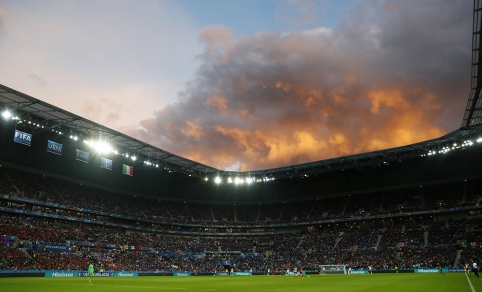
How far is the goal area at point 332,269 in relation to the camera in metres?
64.4

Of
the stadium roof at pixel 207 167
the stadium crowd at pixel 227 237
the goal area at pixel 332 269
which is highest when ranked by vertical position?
the stadium roof at pixel 207 167

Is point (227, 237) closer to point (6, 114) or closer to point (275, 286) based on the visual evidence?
point (6, 114)

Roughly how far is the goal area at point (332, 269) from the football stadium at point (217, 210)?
0.25 m

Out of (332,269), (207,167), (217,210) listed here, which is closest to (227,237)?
(217,210)

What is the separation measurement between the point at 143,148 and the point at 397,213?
5223 cm

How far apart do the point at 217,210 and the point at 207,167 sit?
2197cm

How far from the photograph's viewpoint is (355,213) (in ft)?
267

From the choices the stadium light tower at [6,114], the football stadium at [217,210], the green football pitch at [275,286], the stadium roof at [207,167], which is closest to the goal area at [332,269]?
the football stadium at [217,210]

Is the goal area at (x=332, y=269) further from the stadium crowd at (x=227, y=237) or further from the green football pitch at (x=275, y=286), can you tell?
the green football pitch at (x=275, y=286)

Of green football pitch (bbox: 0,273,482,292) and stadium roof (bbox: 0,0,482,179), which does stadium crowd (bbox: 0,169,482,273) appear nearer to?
stadium roof (bbox: 0,0,482,179)

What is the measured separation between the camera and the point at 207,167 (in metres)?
81.1

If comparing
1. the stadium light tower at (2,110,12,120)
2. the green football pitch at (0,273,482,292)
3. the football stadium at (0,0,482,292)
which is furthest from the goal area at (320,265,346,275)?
the stadium light tower at (2,110,12,120)

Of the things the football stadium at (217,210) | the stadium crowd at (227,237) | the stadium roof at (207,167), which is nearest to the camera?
the stadium roof at (207,167)

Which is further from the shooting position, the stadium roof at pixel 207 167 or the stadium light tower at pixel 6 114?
the stadium light tower at pixel 6 114
